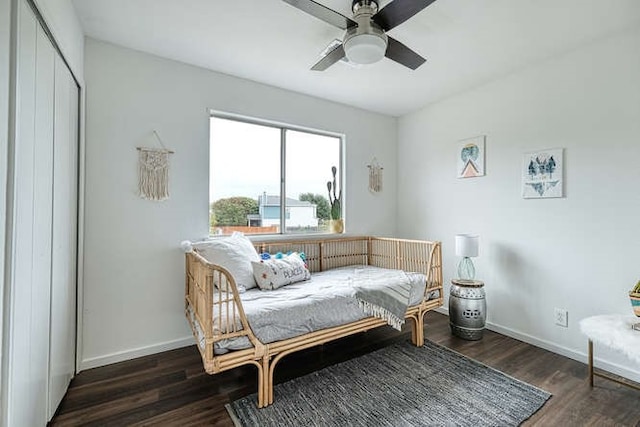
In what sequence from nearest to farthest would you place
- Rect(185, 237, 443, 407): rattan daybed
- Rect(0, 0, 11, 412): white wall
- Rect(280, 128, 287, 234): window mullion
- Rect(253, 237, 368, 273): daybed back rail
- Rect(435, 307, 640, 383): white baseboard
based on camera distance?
Rect(0, 0, 11, 412): white wall < Rect(185, 237, 443, 407): rattan daybed < Rect(435, 307, 640, 383): white baseboard < Rect(253, 237, 368, 273): daybed back rail < Rect(280, 128, 287, 234): window mullion

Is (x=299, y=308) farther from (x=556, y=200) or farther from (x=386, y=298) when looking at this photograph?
(x=556, y=200)

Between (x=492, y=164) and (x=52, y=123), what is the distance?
3.44m

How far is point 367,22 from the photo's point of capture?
1644 mm

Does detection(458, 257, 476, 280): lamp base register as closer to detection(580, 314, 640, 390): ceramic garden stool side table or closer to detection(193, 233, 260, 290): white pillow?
detection(580, 314, 640, 390): ceramic garden stool side table

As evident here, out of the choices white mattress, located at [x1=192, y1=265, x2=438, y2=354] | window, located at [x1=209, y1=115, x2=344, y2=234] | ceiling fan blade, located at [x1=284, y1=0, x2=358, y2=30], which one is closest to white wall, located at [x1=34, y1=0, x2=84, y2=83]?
window, located at [x1=209, y1=115, x2=344, y2=234]

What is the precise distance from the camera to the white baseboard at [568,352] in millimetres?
2061

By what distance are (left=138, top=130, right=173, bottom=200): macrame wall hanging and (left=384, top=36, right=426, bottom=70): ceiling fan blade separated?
1891 mm

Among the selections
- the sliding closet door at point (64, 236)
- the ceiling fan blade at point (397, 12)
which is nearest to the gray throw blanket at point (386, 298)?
the ceiling fan blade at point (397, 12)

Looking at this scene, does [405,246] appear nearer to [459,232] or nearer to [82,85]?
[459,232]

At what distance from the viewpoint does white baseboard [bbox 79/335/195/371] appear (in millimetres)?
2141

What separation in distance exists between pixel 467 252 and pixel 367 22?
2164 mm

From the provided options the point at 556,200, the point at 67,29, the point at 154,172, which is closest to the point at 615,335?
the point at 556,200

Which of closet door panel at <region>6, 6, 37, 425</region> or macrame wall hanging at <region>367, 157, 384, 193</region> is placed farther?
macrame wall hanging at <region>367, 157, 384, 193</region>

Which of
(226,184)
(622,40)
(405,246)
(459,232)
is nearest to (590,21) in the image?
(622,40)
